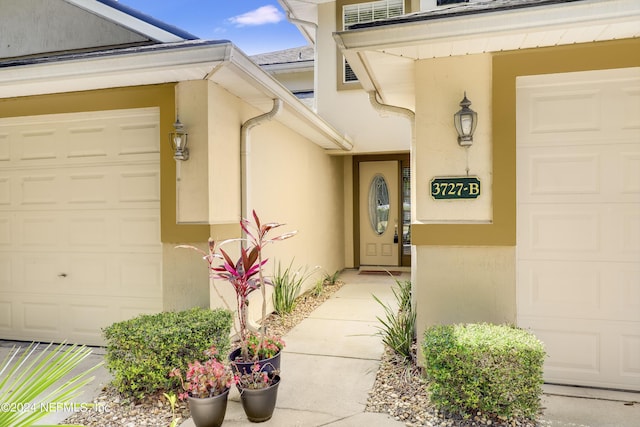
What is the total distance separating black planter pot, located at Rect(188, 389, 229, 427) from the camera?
118 inches

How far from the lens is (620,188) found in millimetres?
3695

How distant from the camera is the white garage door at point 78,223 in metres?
4.75

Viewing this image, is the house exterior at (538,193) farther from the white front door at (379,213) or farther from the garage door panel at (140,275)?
the white front door at (379,213)

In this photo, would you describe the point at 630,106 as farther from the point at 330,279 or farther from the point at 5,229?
the point at 5,229

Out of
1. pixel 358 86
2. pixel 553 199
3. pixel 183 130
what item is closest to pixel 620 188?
pixel 553 199

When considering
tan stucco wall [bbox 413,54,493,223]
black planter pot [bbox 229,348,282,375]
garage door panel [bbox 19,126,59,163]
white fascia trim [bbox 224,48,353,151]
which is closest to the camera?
black planter pot [bbox 229,348,282,375]

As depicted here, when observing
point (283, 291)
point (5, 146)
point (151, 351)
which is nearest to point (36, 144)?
point (5, 146)

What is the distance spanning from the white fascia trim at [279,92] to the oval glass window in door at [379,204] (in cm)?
241

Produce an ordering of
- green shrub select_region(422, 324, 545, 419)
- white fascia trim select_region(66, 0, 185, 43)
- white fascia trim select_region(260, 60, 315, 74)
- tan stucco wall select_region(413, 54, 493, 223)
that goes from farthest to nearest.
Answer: white fascia trim select_region(260, 60, 315, 74) → white fascia trim select_region(66, 0, 185, 43) → tan stucco wall select_region(413, 54, 493, 223) → green shrub select_region(422, 324, 545, 419)

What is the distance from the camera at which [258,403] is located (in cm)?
315

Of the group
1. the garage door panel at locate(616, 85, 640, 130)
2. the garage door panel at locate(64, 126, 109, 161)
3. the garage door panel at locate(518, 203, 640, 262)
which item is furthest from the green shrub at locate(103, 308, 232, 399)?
the garage door panel at locate(616, 85, 640, 130)

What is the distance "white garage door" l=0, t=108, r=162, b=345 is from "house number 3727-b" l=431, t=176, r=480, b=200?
314 cm

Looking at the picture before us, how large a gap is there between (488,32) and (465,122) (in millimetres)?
760

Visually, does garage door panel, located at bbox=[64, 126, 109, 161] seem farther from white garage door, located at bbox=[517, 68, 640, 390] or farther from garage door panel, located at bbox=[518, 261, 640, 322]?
garage door panel, located at bbox=[518, 261, 640, 322]
